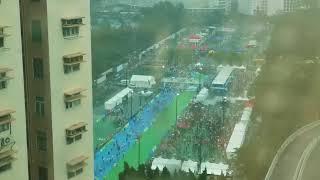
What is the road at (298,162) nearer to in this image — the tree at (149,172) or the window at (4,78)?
the tree at (149,172)

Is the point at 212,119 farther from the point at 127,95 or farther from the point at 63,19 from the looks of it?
the point at 63,19

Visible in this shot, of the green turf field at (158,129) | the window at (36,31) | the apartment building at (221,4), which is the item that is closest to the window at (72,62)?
the window at (36,31)

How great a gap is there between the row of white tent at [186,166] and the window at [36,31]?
33.9 inches

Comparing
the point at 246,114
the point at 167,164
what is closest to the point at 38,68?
the point at 167,164

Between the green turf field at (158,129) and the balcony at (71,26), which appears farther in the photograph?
the green turf field at (158,129)

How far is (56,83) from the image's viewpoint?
1604 millimetres

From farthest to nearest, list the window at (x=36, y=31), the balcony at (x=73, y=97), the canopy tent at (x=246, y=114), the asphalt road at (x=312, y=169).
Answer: the canopy tent at (x=246, y=114), the asphalt road at (x=312, y=169), the balcony at (x=73, y=97), the window at (x=36, y=31)

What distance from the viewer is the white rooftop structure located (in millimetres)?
2163

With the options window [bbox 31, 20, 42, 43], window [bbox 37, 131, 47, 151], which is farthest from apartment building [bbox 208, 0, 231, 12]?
window [bbox 37, 131, 47, 151]

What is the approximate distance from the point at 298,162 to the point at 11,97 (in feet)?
3.74

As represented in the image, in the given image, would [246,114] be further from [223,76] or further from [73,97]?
[73,97]

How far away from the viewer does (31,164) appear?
169cm

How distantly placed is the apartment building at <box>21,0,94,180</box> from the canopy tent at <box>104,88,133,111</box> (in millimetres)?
315

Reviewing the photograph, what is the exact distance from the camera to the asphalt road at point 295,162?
1808 mm
